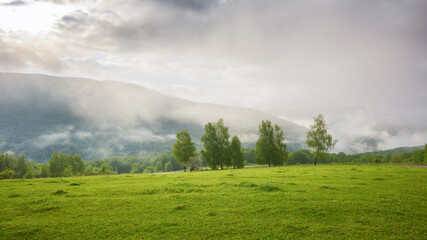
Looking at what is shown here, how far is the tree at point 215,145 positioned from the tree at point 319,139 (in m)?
30.1

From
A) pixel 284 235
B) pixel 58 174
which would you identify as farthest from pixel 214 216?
pixel 58 174

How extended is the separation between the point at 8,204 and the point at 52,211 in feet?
15.1

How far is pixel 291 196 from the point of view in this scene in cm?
1423

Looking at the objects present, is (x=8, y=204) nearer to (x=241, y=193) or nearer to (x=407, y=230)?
(x=241, y=193)

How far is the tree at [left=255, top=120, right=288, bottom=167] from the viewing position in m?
82.4

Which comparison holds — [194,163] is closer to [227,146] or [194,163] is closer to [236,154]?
[227,146]

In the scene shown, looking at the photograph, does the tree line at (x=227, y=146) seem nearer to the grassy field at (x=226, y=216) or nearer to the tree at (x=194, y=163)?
the tree at (x=194, y=163)

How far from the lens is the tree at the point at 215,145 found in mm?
81438

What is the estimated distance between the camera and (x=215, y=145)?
81.7 m

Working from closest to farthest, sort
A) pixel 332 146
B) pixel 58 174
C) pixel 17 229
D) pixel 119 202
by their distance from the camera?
pixel 17 229 → pixel 119 202 → pixel 332 146 → pixel 58 174

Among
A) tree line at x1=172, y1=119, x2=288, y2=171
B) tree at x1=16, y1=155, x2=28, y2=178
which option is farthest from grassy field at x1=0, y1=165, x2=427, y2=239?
tree at x1=16, y1=155, x2=28, y2=178

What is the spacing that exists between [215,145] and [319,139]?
123 ft

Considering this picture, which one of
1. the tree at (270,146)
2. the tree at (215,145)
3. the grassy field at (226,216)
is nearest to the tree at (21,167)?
the tree at (215,145)

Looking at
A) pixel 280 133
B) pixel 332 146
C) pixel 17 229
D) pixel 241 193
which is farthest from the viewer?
pixel 280 133
